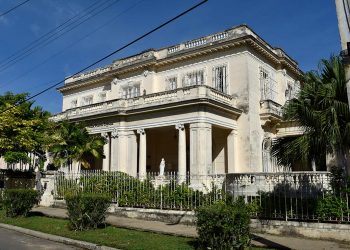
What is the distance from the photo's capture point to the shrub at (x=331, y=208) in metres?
9.95

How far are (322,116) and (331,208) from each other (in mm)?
2419

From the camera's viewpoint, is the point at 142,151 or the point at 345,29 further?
the point at 142,151

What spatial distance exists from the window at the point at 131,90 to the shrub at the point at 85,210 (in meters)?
15.8

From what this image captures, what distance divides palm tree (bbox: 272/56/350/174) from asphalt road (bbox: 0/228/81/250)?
681cm

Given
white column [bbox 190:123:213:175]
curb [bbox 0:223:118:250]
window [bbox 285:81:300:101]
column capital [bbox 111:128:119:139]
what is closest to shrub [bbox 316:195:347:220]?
curb [bbox 0:223:118:250]

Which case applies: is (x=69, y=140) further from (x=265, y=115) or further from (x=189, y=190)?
(x=265, y=115)

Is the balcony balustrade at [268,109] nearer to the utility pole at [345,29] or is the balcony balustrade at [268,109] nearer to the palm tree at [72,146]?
the palm tree at [72,146]

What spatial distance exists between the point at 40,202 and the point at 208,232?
13.6 m

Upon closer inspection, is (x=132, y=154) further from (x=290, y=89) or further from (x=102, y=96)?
(x=290, y=89)

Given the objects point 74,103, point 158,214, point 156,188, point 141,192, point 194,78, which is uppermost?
point 74,103

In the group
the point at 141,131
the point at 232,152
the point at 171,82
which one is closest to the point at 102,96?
the point at 171,82

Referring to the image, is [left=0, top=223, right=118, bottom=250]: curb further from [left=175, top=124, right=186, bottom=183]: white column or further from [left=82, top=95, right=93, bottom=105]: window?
[left=82, top=95, right=93, bottom=105]: window

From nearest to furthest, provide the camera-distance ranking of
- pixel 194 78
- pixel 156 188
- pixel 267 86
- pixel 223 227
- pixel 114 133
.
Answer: pixel 223 227 < pixel 156 188 < pixel 114 133 < pixel 267 86 < pixel 194 78

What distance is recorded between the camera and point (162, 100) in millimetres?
22516
